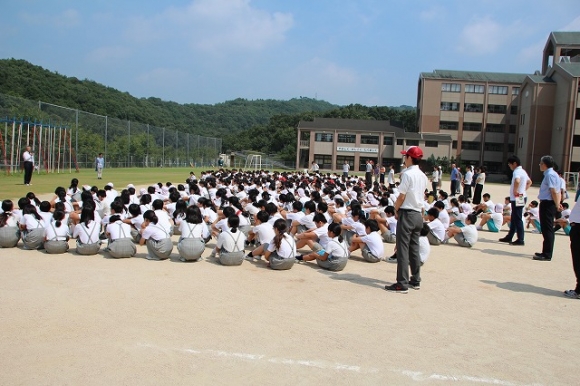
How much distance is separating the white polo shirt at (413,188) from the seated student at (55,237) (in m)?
5.11

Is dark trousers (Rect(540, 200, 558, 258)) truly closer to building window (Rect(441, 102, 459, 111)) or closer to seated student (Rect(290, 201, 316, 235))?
seated student (Rect(290, 201, 316, 235))

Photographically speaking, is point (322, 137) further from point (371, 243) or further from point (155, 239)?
point (155, 239)

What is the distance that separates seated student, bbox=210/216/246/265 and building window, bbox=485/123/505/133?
52.4 m

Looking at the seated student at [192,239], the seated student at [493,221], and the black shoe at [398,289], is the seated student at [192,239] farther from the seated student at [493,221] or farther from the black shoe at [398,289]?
the seated student at [493,221]

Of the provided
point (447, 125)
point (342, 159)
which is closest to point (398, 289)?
point (342, 159)

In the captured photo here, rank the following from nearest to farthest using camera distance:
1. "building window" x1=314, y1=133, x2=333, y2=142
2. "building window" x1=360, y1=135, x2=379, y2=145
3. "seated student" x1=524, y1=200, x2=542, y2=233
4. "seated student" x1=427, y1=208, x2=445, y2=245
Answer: "seated student" x1=427, y1=208, x2=445, y2=245
"seated student" x1=524, y1=200, x2=542, y2=233
"building window" x1=360, y1=135, x2=379, y2=145
"building window" x1=314, y1=133, x2=333, y2=142

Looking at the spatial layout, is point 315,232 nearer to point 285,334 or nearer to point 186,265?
point 186,265

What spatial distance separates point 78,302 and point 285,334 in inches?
91.8

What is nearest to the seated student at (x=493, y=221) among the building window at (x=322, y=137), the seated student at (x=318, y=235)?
the seated student at (x=318, y=235)

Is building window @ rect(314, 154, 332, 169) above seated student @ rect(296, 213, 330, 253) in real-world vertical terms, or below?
above

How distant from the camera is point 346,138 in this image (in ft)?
177

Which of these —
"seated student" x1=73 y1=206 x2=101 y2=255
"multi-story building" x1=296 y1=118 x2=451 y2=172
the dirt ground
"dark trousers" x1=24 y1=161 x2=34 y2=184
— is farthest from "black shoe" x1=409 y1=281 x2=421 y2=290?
"multi-story building" x1=296 y1=118 x2=451 y2=172

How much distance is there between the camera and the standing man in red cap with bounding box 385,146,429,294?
5453 millimetres

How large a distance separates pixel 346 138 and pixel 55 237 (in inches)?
1919
